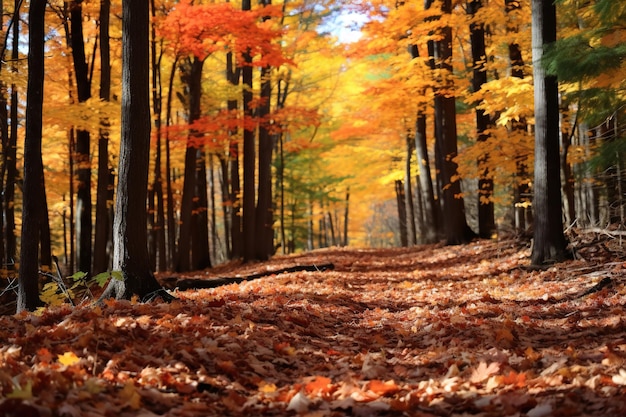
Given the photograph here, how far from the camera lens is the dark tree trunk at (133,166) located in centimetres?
693

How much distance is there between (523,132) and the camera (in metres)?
13.6

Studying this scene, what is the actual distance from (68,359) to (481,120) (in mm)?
14352

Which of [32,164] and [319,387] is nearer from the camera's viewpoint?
[319,387]

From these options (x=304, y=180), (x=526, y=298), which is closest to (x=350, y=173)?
(x=304, y=180)

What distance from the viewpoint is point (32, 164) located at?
775 cm

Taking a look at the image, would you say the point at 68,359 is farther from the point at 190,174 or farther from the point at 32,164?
the point at 190,174

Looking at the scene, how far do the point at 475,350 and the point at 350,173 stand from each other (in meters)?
25.3

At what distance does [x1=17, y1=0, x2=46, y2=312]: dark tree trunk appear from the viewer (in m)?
7.74

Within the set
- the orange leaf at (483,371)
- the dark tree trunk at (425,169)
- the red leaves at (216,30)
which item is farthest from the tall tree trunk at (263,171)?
the orange leaf at (483,371)

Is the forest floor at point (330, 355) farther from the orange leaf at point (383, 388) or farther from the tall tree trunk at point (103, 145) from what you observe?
the tall tree trunk at point (103, 145)

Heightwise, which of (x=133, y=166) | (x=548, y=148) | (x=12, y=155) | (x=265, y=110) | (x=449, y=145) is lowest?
(x=133, y=166)

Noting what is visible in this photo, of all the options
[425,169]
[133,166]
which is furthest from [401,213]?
[133,166]

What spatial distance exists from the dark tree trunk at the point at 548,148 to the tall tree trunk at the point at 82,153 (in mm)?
10462

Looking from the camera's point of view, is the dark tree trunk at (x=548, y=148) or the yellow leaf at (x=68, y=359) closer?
the yellow leaf at (x=68, y=359)
